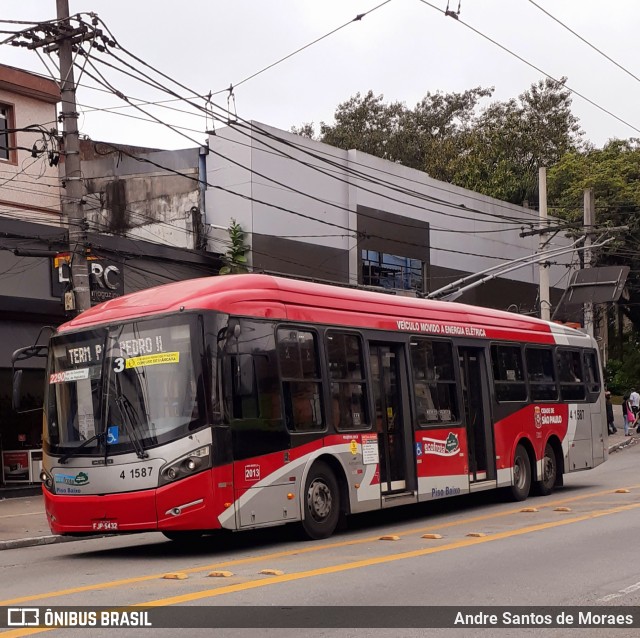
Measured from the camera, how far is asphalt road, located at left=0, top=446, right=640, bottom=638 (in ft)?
26.1

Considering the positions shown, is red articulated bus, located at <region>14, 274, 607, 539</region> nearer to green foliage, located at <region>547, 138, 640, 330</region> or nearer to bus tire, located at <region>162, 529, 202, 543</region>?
bus tire, located at <region>162, 529, 202, 543</region>

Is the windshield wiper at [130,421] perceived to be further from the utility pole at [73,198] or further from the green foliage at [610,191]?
the green foliage at [610,191]

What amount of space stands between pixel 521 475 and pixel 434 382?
3.28 meters

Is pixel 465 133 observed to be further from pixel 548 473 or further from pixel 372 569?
pixel 372 569

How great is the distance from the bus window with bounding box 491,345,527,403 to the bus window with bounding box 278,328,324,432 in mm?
4859

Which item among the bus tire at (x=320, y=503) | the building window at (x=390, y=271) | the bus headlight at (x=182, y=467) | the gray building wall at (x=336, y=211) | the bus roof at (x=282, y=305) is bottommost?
the bus tire at (x=320, y=503)

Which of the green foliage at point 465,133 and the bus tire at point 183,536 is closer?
the bus tire at point 183,536

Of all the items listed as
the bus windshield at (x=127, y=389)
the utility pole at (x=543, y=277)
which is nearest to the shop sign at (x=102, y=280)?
the bus windshield at (x=127, y=389)

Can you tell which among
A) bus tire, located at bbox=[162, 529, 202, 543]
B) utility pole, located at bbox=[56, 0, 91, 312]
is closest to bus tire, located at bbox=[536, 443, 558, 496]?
bus tire, located at bbox=[162, 529, 202, 543]

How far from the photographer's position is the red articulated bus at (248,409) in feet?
37.3

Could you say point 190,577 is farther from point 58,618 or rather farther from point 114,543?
point 114,543

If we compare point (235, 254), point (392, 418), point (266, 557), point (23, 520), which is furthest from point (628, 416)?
point (266, 557)

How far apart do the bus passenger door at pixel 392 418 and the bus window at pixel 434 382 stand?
13.1 inches

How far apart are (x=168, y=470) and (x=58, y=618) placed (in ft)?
12.4
